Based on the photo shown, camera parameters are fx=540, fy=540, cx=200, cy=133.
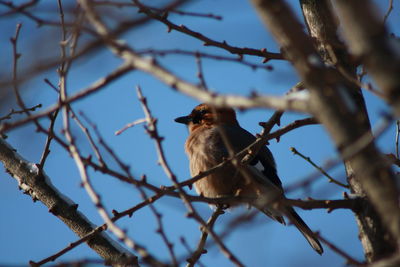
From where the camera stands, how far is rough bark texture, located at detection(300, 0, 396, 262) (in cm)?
294

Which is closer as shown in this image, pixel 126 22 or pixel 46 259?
pixel 126 22

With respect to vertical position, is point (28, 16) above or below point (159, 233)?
above

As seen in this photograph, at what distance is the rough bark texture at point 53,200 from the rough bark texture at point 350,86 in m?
1.78

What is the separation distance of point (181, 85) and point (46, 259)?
196 cm

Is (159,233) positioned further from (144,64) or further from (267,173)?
(267,173)

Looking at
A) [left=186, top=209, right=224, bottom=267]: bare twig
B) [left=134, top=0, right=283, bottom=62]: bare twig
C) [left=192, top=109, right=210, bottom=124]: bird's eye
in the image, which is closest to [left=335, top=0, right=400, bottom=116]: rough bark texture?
[left=186, top=209, right=224, bottom=267]: bare twig

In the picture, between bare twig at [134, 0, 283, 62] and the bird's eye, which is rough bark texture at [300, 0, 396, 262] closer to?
bare twig at [134, 0, 283, 62]

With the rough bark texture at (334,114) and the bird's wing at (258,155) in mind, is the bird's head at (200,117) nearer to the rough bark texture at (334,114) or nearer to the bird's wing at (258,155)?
the bird's wing at (258,155)

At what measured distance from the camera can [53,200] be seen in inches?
170

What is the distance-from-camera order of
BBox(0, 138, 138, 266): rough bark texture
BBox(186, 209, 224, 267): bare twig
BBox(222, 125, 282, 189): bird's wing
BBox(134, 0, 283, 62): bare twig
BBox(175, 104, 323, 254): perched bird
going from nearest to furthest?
1. BBox(186, 209, 224, 267): bare twig
2. BBox(134, 0, 283, 62): bare twig
3. BBox(0, 138, 138, 266): rough bark texture
4. BBox(175, 104, 323, 254): perched bird
5. BBox(222, 125, 282, 189): bird's wing

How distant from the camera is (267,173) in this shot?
601cm

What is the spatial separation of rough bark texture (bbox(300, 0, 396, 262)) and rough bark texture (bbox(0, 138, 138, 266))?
178 cm

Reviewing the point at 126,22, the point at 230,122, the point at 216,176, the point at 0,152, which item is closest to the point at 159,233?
the point at 126,22

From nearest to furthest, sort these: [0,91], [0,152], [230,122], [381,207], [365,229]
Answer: [381,207] < [0,91] < [365,229] < [0,152] < [230,122]
